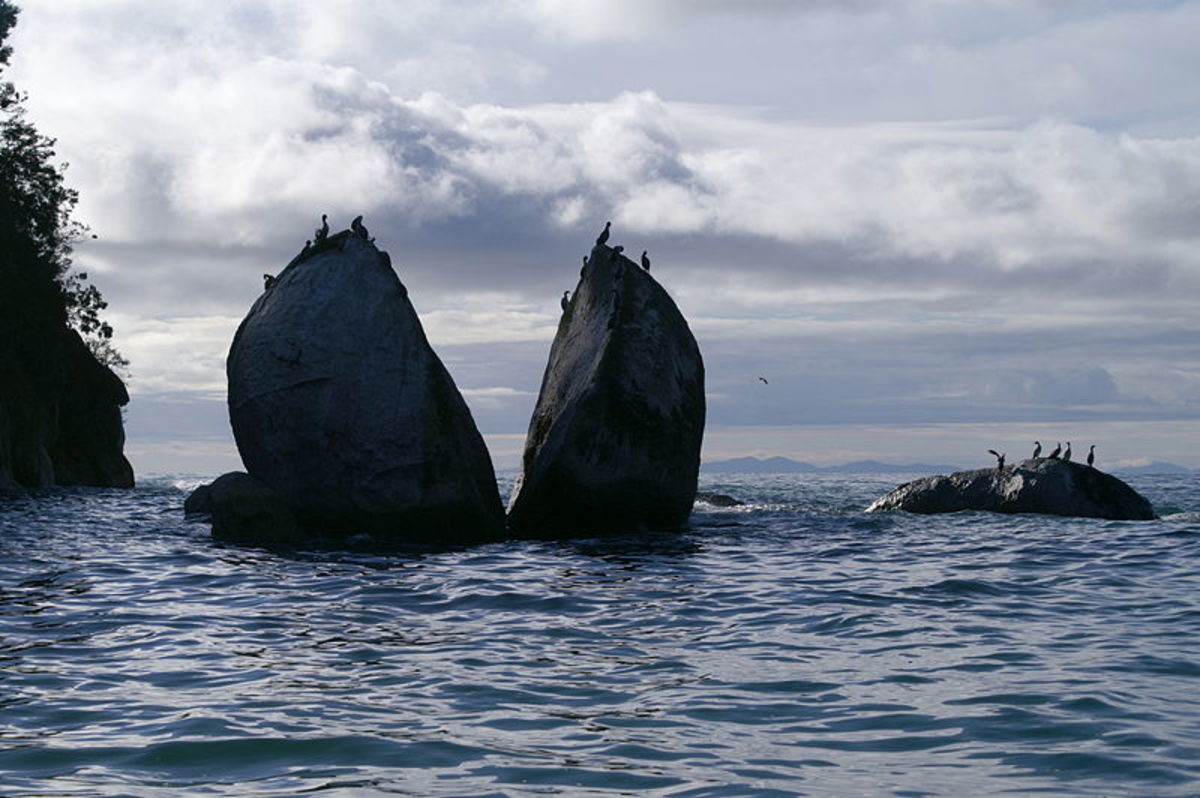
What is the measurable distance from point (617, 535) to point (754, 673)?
11780mm

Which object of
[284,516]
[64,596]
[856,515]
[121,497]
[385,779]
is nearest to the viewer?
[385,779]

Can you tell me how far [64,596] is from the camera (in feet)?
46.6

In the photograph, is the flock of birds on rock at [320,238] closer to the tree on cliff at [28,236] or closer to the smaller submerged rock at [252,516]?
the smaller submerged rock at [252,516]

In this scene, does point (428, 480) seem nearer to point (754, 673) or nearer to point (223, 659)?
point (223, 659)

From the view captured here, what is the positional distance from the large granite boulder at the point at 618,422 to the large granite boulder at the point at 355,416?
4.48ft

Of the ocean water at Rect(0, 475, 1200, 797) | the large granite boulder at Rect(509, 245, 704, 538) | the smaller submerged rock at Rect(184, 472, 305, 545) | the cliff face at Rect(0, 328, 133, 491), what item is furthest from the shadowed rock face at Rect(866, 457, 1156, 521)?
the cliff face at Rect(0, 328, 133, 491)

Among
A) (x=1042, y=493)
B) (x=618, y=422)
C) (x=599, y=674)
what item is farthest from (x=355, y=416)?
(x=1042, y=493)

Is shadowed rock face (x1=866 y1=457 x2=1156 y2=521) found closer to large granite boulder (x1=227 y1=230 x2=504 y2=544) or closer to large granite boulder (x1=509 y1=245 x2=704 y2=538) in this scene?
large granite boulder (x1=509 y1=245 x2=704 y2=538)

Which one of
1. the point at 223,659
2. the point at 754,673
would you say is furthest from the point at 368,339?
the point at 754,673

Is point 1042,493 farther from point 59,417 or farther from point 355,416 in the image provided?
point 59,417

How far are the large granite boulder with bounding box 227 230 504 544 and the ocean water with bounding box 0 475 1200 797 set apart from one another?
1796mm

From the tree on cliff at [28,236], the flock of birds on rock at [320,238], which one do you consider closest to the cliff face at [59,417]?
the tree on cliff at [28,236]

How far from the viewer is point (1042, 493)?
26.7 metres

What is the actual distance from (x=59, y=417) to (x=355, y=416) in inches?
1595
